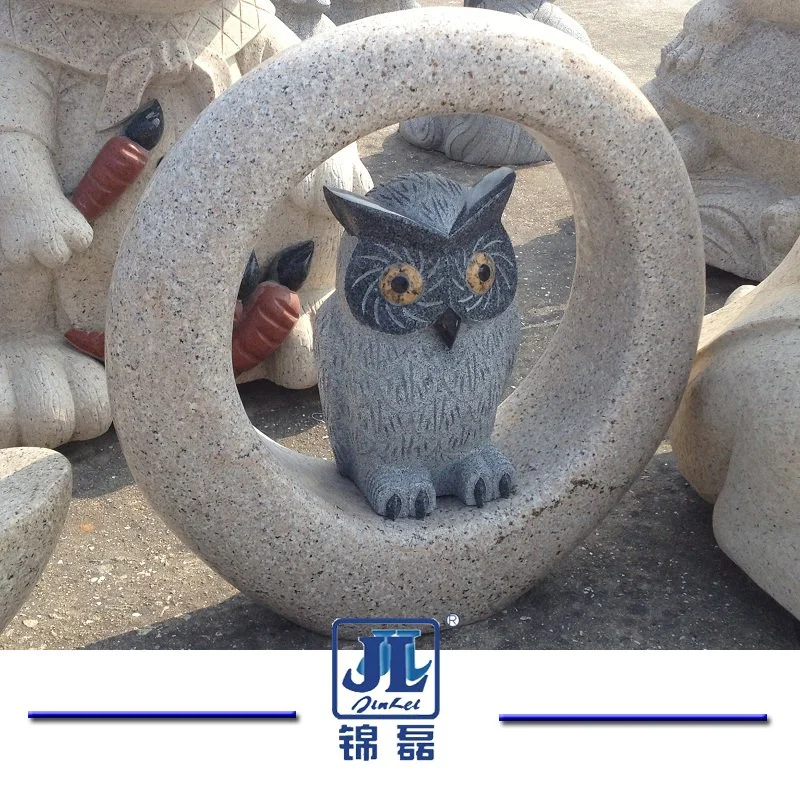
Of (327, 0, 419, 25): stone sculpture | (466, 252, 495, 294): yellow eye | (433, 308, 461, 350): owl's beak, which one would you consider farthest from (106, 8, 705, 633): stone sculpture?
(327, 0, 419, 25): stone sculpture

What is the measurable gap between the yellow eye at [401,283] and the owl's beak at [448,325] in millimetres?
83

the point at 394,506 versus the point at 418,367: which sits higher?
the point at 418,367

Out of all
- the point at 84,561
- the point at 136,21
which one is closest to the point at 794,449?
Answer: the point at 84,561

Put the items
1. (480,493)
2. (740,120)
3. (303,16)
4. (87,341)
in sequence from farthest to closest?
1. (303,16)
2. (740,120)
3. (87,341)
4. (480,493)

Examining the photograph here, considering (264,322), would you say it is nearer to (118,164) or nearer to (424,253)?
(118,164)

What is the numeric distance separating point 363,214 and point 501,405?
0.74 m

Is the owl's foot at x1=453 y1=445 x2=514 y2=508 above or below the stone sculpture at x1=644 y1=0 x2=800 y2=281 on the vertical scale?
below

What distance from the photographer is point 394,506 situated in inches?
95.1

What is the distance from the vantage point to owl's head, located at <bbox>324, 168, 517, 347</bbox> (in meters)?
2.23

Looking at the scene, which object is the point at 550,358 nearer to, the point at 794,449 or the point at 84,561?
the point at 794,449

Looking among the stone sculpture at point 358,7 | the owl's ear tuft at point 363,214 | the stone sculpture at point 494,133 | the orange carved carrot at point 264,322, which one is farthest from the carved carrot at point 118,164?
the stone sculpture at point 358,7

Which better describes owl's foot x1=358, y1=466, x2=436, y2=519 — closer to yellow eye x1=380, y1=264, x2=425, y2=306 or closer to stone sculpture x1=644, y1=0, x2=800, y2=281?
yellow eye x1=380, y1=264, x2=425, y2=306

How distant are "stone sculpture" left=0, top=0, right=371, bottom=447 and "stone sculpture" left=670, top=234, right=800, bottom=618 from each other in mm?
1267

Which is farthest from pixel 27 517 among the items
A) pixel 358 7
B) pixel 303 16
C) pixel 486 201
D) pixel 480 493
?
pixel 358 7
